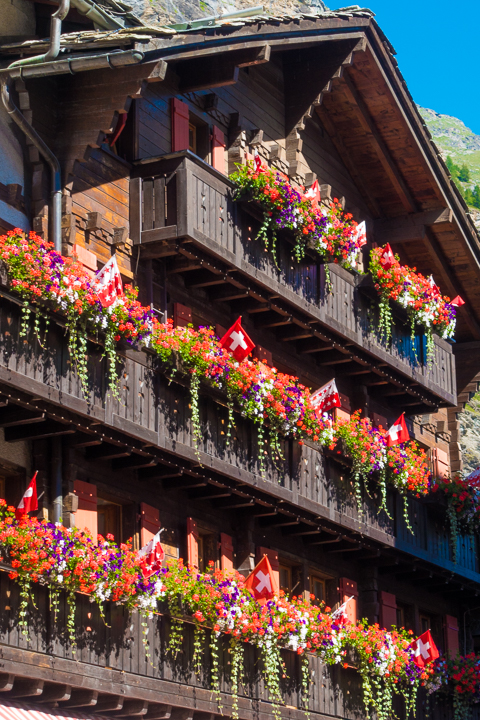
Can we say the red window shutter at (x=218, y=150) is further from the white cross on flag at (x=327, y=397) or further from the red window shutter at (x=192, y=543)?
the red window shutter at (x=192, y=543)

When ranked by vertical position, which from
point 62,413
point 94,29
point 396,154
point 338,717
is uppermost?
point 396,154

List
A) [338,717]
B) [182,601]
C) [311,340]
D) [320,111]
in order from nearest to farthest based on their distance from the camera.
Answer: [182,601] < [338,717] < [311,340] < [320,111]

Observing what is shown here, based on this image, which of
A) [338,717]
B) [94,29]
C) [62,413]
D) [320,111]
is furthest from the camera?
[320,111]

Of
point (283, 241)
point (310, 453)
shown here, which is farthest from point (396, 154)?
point (310, 453)

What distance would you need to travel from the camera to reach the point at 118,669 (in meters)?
16.9

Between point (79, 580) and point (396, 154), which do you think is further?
point (396, 154)

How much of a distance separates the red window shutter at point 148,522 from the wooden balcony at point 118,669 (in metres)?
1.50

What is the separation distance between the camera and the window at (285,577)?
76.2 ft

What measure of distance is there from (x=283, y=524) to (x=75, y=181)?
6.91 metres

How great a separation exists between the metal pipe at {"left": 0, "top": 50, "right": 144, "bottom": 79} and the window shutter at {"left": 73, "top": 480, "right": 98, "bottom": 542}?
525cm

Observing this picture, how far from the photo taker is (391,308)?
2511 cm

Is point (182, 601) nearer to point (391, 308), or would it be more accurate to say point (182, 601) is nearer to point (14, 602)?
point (14, 602)

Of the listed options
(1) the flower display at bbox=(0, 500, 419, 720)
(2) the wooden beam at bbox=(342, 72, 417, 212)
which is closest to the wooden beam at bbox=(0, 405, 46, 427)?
(1) the flower display at bbox=(0, 500, 419, 720)

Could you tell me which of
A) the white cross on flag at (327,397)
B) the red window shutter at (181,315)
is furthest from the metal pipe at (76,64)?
the white cross on flag at (327,397)
